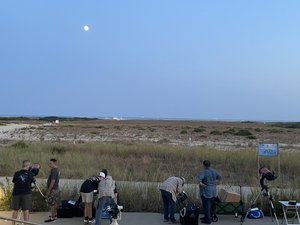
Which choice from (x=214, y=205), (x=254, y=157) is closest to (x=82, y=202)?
(x=214, y=205)

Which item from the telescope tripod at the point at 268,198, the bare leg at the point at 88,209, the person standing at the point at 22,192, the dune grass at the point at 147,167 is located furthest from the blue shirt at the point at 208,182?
the person standing at the point at 22,192

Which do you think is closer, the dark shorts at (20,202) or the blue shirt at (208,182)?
the dark shorts at (20,202)

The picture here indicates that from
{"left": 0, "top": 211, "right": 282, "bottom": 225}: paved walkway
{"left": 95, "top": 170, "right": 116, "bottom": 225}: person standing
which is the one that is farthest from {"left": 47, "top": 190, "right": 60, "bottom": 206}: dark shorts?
{"left": 95, "top": 170, "right": 116, "bottom": 225}: person standing

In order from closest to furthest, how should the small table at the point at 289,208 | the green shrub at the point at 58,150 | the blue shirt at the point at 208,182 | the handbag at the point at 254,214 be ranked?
the small table at the point at 289,208 < the blue shirt at the point at 208,182 < the handbag at the point at 254,214 < the green shrub at the point at 58,150

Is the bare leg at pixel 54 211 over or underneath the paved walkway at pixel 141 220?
over

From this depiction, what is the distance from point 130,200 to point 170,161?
11.9 m

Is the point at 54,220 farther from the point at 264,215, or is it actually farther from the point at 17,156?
the point at 17,156

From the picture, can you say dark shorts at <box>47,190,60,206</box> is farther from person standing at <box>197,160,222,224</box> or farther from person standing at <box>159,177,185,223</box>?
person standing at <box>197,160,222,224</box>

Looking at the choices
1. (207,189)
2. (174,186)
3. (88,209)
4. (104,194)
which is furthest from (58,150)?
(207,189)

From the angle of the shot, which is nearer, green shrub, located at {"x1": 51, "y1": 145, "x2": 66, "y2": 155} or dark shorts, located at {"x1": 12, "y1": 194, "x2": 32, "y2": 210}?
dark shorts, located at {"x1": 12, "y1": 194, "x2": 32, "y2": 210}

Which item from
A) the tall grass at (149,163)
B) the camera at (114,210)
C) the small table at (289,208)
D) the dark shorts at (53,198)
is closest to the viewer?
the camera at (114,210)

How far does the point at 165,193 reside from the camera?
10359mm

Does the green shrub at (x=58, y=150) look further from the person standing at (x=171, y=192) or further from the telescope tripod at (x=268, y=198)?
the telescope tripod at (x=268, y=198)

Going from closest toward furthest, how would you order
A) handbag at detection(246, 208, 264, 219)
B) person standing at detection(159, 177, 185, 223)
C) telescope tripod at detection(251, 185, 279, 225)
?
person standing at detection(159, 177, 185, 223) → telescope tripod at detection(251, 185, 279, 225) → handbag at detection(246, 208, 264, 219)
